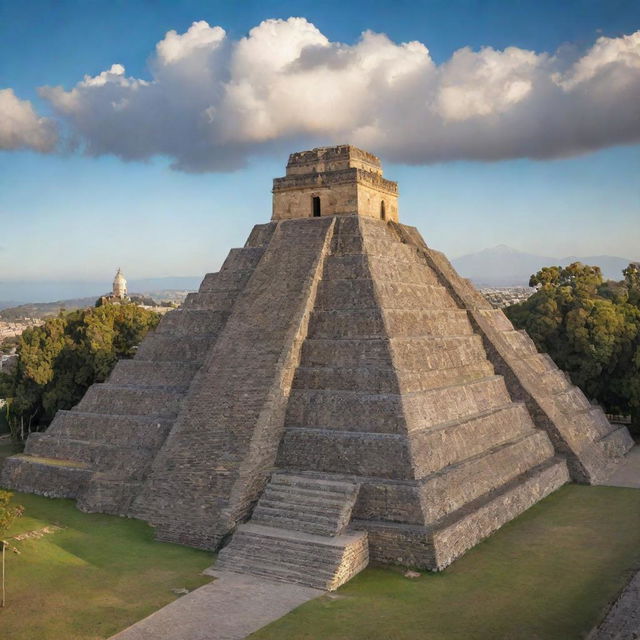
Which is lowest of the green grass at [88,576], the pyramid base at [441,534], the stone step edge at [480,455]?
the green grass at [88,576]

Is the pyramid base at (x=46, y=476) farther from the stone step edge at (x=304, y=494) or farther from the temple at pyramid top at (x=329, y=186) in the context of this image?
the temple at pyramid top at (x=329, y=186)

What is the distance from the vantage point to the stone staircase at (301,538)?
1720 centimetres

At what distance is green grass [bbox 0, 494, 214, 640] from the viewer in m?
15.1

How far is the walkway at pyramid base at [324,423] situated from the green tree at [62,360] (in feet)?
29.8

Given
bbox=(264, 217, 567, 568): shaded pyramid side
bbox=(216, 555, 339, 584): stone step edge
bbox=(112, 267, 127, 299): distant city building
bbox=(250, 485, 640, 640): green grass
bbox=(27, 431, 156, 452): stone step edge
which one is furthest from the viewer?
bbox=(112, 267, 127, 299): distant city building

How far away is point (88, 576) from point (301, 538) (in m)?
5.23

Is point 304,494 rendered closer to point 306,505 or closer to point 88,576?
point 306,505

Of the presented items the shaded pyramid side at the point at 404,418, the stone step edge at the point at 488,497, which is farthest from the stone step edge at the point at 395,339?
the stone step edge at the point at 488,497

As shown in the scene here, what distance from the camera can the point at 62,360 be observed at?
1430 inches

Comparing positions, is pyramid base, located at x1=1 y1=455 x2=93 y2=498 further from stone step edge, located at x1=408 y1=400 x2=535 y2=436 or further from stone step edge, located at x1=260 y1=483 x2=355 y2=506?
stone step edge, located at x1=408 y1=400 x2=535 y2=436

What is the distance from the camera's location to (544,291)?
3969 cm

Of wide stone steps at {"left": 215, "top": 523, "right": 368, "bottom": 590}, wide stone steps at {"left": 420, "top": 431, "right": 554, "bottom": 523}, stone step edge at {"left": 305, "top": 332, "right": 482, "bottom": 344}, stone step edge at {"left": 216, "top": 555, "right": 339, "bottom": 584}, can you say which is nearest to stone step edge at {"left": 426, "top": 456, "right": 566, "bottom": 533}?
wide stone steps at {"left": 420, "top": 431, "right": 554, "bottom": 523}

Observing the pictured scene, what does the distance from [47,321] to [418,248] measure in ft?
63.4

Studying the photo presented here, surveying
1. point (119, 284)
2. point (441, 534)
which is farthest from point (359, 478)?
point (119, 284)
